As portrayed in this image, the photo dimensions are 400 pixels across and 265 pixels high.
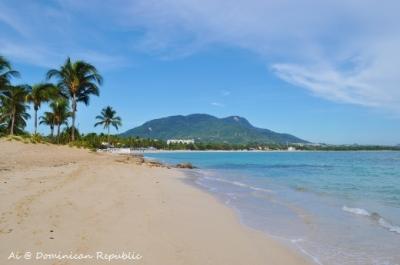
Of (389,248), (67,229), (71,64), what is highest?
(71,64)

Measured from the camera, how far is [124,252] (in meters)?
5.83

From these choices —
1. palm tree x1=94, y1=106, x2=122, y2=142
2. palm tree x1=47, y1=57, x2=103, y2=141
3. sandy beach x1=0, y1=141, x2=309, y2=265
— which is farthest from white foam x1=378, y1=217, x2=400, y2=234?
palm tree x1=94, y1=106, x2=122, y2=142

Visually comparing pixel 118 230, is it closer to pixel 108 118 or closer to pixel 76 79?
pixel 76 79

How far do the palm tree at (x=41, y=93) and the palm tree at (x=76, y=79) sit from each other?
1.03 meters

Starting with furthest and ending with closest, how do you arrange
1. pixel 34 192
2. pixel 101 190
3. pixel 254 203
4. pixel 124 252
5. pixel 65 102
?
pixel 65 102 < pixel 254 203 < pixel 101 190 < pixel 34 192 < pixel 124 252

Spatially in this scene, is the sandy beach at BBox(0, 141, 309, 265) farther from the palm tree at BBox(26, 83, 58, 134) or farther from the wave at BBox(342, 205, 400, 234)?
the palm tree at BBox(26, 83, 58, 134)

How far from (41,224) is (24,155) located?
57.8 feet

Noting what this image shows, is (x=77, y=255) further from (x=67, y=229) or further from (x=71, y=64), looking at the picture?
(x=71, y=64)

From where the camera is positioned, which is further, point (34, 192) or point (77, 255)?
point (34, 192)

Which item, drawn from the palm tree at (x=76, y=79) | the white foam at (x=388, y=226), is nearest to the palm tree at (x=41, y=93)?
the palm tree at (x=76, y=79)

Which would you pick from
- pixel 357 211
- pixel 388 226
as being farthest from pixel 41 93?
pixel 388 226

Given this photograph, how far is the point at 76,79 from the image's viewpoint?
127 feet

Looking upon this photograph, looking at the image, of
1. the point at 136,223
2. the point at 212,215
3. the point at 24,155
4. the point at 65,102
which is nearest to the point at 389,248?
the point at 212,215

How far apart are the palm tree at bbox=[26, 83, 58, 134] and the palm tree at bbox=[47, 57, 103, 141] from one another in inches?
40.5
